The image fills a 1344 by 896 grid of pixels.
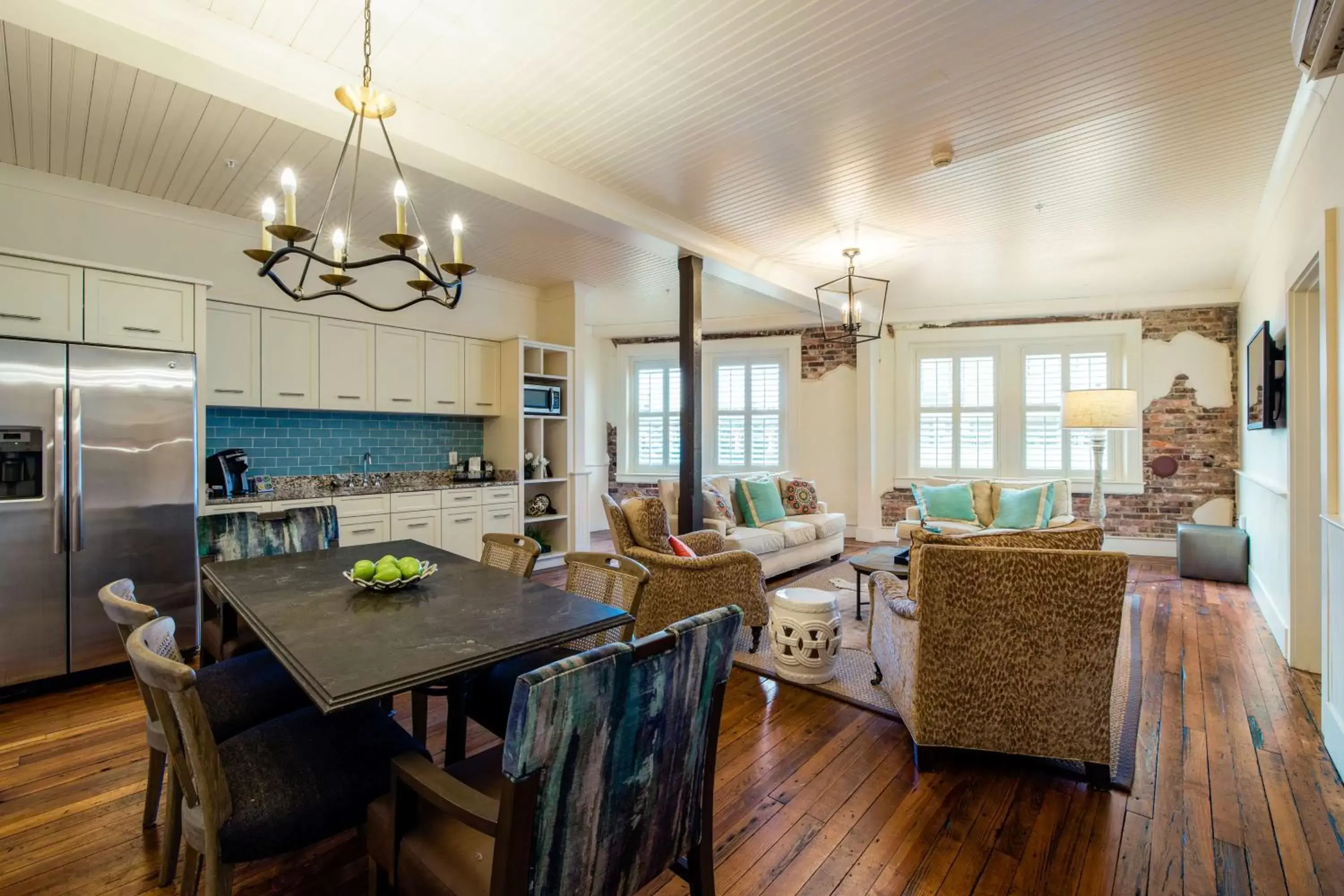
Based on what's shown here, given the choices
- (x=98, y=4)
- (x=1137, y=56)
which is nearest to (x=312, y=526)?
(x=98, y=4)

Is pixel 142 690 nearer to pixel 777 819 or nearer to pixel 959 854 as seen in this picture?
pixel 777 819

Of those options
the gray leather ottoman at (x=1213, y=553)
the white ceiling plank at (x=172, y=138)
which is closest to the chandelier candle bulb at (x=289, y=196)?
the white ceiling plank at (x=172, y=138)

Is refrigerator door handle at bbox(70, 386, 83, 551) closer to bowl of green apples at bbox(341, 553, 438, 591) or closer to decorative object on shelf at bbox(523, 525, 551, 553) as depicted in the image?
bowl of green apples at bbox(341, 553, 438, 591)

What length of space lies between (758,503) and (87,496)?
449cm

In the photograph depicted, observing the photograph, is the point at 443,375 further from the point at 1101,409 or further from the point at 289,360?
the point at 1101,409

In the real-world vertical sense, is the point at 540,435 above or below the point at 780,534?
above

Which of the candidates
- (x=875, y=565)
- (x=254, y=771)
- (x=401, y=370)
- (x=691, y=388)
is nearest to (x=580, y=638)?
(x=254, y=771)

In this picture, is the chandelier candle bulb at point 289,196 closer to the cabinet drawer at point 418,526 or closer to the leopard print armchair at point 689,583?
the leopard print armchair at point 689,583

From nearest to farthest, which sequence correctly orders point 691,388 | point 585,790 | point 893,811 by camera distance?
point 585,790 → point 893,811 → point 691,388

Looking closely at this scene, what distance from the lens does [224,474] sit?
13.1 feet

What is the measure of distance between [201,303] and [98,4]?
1824mm

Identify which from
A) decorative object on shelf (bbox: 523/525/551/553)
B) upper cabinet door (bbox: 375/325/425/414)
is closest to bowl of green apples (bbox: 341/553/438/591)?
upper cabinet door (bbox: 375/325/425/414)

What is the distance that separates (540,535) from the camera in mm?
5930

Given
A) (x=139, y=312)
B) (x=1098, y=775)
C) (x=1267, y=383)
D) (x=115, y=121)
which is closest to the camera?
(x=1098, y=775)
